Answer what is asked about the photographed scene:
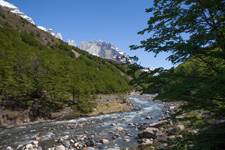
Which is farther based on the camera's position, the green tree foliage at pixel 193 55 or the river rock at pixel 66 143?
the river rock at pixel 66 143

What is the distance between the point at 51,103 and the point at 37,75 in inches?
306

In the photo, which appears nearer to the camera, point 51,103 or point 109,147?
point 109,147

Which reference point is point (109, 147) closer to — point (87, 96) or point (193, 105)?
point (193, 105)

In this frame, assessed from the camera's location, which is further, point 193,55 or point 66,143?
point 66,143

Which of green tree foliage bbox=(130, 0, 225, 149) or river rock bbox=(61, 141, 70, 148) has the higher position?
green tree foliage bbox=(130, 0, 225, 149)

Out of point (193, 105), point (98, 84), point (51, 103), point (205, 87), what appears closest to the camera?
point (205, 87)

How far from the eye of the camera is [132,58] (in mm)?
5812

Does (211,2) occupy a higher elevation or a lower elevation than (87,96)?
higher

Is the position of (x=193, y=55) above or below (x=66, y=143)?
above

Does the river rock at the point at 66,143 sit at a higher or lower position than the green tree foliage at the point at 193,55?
lower

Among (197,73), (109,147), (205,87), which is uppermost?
(197,73)

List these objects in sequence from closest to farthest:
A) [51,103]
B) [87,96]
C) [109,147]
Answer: [109,147]
[51,103]
[87,96]

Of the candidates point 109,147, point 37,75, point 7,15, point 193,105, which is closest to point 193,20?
point 193,105

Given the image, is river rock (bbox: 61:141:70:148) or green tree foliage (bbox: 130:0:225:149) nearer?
green tree foliage (bbox: 130:0:225:149)
